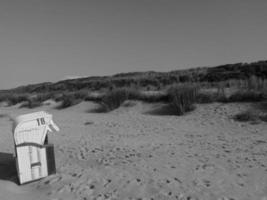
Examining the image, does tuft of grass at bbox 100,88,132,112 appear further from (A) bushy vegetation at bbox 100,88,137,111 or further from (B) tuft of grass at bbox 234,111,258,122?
(B) tuft of grass at bbox 234,111,258,122

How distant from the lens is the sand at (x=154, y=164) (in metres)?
3.12

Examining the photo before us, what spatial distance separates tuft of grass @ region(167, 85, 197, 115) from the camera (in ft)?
32.1

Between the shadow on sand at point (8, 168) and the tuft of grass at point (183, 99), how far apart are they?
280 inches

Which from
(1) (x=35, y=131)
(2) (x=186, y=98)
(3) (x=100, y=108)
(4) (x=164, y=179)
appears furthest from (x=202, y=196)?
(3) (x=100, y=108)

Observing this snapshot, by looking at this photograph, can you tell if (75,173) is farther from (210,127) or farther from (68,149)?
(210,127)

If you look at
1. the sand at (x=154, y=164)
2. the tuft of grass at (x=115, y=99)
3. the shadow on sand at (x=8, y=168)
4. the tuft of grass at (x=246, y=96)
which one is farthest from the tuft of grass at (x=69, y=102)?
the tuft of grass at (x=246, y=96)

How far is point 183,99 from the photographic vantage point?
10.1 meters

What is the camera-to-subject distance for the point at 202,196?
2889 mm

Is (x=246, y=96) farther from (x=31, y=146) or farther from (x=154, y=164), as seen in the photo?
(x=31, y=146)

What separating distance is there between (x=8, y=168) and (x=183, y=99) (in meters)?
7.88

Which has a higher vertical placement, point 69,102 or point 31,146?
point 31,146

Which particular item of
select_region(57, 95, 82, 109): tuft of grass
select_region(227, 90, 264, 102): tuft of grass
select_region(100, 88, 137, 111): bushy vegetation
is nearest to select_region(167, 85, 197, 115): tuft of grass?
select_region(227, 90, 264, 102): tuft of grass

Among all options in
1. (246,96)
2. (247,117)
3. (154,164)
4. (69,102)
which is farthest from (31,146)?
(69,102)

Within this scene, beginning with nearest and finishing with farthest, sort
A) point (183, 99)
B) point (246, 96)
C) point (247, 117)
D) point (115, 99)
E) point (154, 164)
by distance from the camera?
point (154, 164), point (247, 117), point (246, 96), point (183, 99), point (115, 99)
